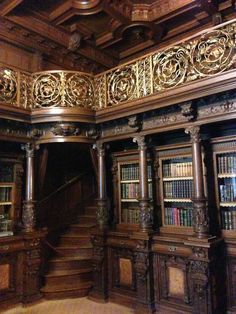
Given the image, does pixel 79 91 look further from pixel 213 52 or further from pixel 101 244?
pixel 101 244

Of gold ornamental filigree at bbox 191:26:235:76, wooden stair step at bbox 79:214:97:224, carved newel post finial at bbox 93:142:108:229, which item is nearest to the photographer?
gold ornamental filigree at bbox 191:26:235:76

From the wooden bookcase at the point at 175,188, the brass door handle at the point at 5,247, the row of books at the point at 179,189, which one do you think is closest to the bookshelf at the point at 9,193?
the brass door handle at the point at 5,247

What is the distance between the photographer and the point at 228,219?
3691 mm

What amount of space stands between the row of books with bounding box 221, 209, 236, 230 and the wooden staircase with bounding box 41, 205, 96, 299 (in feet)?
7.49

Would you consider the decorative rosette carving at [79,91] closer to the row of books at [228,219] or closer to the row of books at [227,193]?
the row of books at [227,193]

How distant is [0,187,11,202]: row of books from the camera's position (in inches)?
184

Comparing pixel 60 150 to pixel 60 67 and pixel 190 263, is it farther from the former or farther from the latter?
pixel 190 263

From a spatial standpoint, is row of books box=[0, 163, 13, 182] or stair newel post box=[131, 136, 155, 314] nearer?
stair newel post box=[131, 136, 155, 314]

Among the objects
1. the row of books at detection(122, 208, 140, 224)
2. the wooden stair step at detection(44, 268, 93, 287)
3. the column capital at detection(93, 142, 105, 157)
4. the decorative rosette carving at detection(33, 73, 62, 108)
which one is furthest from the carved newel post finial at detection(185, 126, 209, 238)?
the wooden stair step at detection(44, 268, 93, 287)

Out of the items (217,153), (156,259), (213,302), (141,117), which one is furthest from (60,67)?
(213,302)

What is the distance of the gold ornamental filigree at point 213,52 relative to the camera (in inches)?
126

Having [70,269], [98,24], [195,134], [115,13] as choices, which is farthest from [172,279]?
[98,24]

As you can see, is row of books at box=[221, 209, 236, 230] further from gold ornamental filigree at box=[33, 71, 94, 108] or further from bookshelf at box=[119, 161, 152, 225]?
gold ornamental filigree at box=[33, 71, 94, 108]

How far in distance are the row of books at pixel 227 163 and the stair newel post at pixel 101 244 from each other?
1799 millimetres
